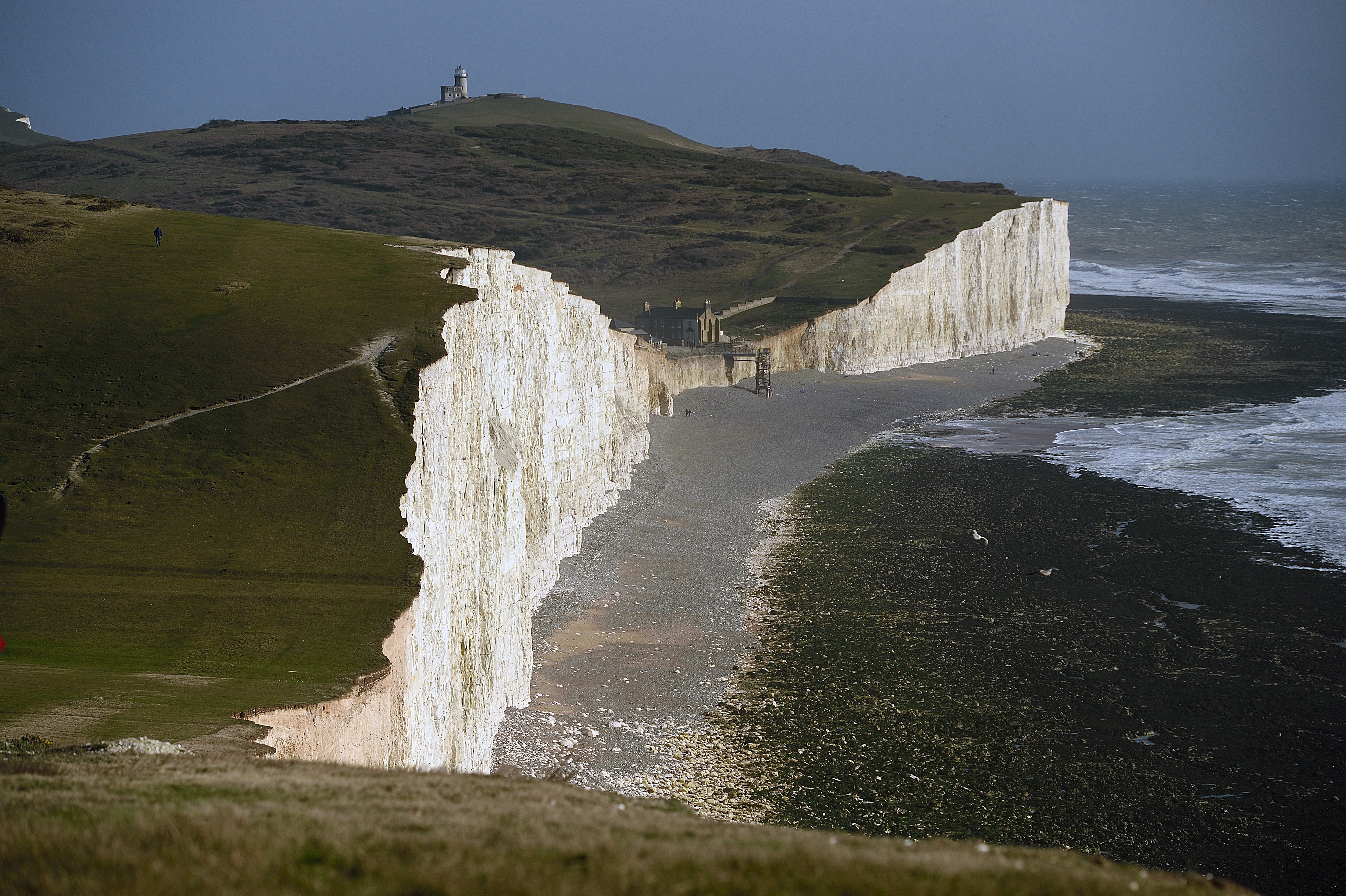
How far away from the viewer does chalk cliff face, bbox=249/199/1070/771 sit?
17.2 metres

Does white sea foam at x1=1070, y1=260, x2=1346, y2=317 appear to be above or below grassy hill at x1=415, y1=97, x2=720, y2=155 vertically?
below

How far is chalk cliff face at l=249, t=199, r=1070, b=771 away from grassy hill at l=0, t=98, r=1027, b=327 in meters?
41.1

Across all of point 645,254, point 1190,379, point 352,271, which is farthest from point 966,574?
point 645,254

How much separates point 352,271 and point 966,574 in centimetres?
2360

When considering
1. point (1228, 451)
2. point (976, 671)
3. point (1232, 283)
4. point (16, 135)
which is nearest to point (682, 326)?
point (1228, 451)

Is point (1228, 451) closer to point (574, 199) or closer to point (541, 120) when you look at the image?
point (574, 199)

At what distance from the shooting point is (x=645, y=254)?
114188mm

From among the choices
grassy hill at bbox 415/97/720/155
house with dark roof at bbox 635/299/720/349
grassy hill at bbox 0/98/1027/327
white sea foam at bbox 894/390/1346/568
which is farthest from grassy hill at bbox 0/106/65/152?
white sea foam at bbox 894/390/1346/568

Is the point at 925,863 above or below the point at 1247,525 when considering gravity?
above

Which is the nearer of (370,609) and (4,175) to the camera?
(370,609)

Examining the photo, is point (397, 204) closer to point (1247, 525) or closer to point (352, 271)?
Answer: point (352, 271)

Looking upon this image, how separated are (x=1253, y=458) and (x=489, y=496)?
42.6 m

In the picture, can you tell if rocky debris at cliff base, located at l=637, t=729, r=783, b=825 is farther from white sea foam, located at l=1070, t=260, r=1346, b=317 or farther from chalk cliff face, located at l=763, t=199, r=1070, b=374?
white sea foam, located at l=1070, t=260, r=1346, b=317

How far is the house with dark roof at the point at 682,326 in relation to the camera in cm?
7756
